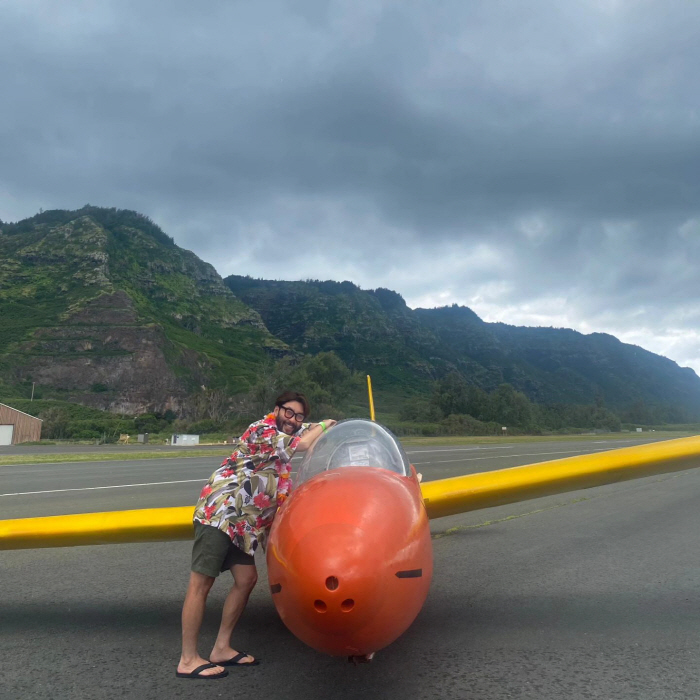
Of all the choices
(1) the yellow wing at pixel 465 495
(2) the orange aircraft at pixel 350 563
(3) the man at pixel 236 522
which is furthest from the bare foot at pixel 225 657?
(1) the yellow wing at pixel 465 495

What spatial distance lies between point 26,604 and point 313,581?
360 centimetres

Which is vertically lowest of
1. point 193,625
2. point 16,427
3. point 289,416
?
point 193,625

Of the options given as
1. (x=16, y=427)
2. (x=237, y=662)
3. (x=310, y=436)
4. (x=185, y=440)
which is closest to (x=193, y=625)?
(x=237, y=662)

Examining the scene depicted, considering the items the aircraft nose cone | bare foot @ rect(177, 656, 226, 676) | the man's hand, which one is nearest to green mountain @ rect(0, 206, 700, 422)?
the man's hand

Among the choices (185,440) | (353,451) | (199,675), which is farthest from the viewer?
(185,440)

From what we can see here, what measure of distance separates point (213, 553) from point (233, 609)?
368 mm

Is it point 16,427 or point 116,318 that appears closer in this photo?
point 16,427

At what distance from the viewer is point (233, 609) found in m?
3.21

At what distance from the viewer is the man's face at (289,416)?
3.62 metres

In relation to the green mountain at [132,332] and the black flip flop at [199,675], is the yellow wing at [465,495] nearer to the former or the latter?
the black flip flop at [199,675]

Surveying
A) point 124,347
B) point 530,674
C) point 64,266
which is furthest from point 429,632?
point 64,266

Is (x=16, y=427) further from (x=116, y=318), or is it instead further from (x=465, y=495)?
(x=465, y=495)

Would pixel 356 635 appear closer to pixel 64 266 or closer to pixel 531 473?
pixel 531 473

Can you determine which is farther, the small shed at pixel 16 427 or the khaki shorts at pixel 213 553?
the small shed at pixel 16 427
